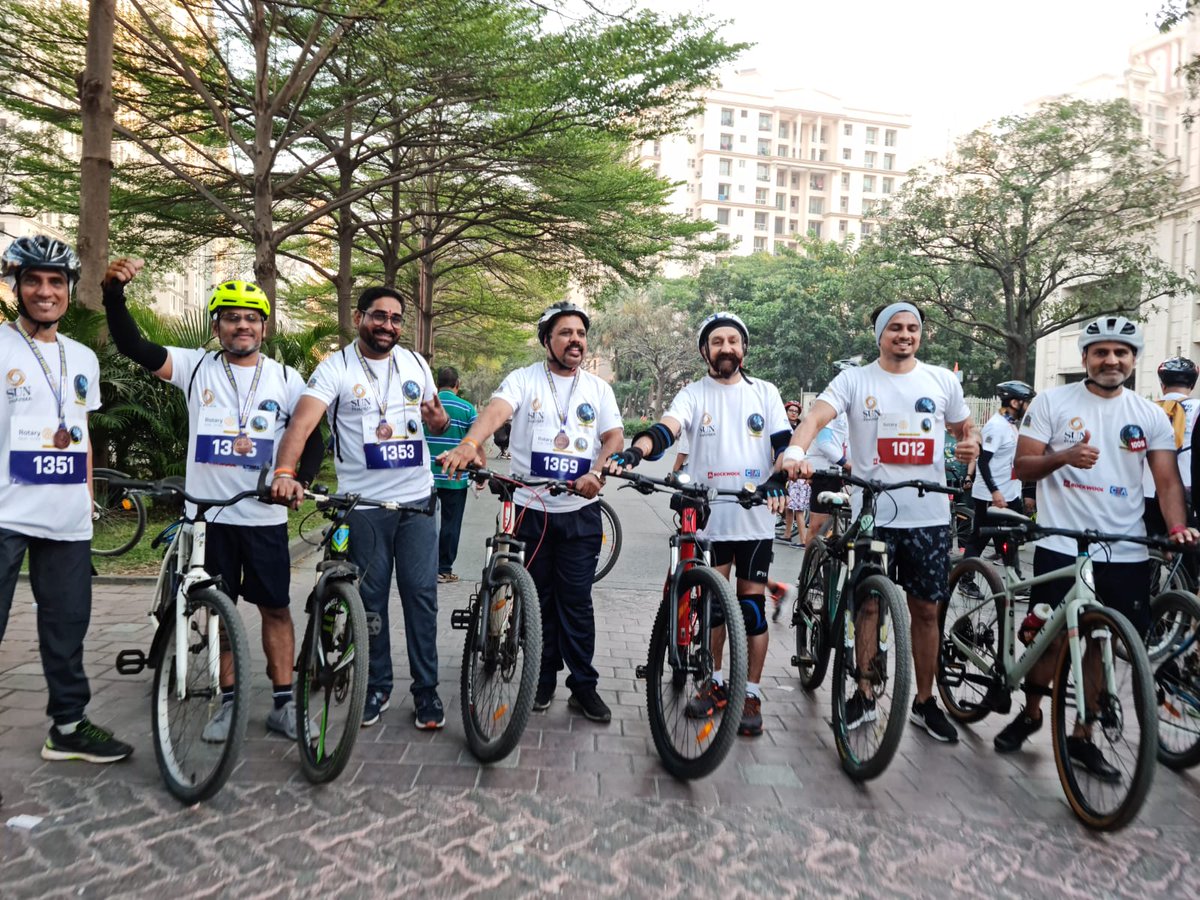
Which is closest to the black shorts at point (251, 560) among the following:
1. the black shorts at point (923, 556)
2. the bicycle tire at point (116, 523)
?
the black shorts at point (923, 556)

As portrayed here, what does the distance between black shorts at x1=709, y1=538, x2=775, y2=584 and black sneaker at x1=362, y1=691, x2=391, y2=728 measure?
170 centimetres

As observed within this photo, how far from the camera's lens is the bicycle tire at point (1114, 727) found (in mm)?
3379

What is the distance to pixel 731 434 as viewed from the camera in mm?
4867

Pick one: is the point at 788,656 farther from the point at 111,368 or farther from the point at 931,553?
the point at 111,368

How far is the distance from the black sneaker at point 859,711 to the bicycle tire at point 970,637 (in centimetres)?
82

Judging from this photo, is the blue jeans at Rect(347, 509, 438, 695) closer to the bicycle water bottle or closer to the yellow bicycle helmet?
the yellow bicycle helmet

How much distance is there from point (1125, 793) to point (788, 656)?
290 cm

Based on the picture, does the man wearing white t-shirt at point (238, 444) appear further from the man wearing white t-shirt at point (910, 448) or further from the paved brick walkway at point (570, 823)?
the man wearing white t-shirt at point (910, 448)

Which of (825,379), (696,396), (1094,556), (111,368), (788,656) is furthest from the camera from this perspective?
(825,379)

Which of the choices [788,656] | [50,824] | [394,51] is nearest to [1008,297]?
[394,51]

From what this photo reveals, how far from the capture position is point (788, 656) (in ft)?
20.8

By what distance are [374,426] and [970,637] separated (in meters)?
3.02

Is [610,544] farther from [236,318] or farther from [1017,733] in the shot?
[236,318]

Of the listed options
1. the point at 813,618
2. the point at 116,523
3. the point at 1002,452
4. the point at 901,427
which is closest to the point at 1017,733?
the point at 813,618
